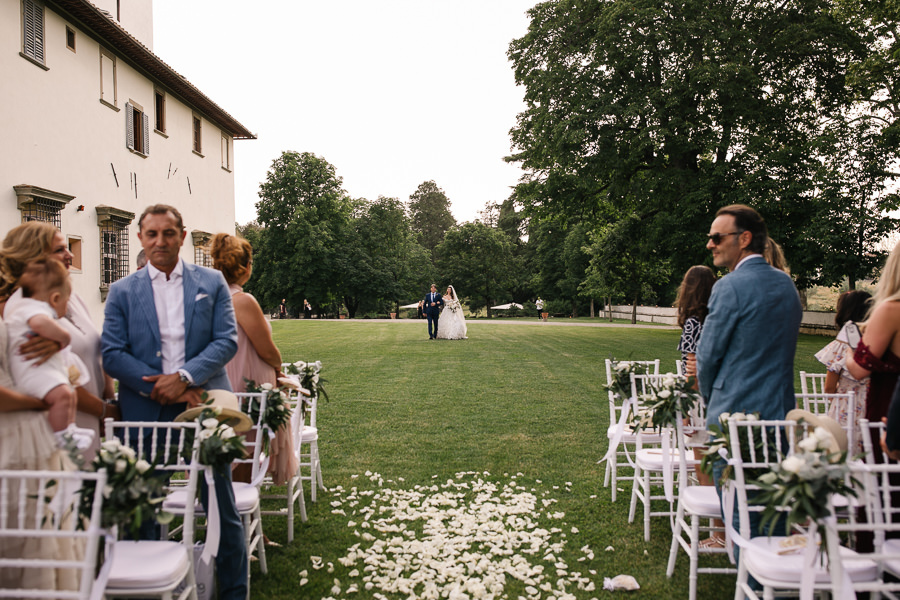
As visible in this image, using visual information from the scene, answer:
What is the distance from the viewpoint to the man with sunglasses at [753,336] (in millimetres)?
3551

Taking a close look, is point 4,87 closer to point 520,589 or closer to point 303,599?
point 303,599

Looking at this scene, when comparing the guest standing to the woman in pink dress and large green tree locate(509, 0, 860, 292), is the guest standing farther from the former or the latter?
large green tree locate(509, 0, 860, 292)

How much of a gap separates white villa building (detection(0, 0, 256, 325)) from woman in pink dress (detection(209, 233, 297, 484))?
10.8 meters

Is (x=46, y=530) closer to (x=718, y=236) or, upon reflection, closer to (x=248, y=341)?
(x=248, y=341)

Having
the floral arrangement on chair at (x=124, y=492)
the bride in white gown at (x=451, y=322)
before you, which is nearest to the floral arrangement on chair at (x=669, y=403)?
the floral arrangement on chair at (x=124, y=492)

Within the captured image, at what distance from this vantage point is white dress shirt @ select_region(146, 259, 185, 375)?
3604mm

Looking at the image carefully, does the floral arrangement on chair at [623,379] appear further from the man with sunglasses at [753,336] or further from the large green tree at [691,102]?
the large green tree at [691,102]

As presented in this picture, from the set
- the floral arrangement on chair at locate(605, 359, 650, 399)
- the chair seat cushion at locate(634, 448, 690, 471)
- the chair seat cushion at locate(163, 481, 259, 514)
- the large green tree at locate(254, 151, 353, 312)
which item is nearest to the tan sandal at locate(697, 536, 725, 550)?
the chair seat cushion at locate(634, 448, 690, 471)

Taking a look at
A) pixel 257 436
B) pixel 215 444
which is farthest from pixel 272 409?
pixel 215 444

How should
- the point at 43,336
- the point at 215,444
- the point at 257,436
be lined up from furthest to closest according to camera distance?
1. the point at 257,436
2. the point at 215,444
3. the point at 43,336

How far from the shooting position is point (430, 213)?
8094 centimetres

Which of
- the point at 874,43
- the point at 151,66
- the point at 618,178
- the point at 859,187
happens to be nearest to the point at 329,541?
the point at 151,66

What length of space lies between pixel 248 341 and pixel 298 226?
48206 millimetres

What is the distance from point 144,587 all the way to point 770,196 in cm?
2305
